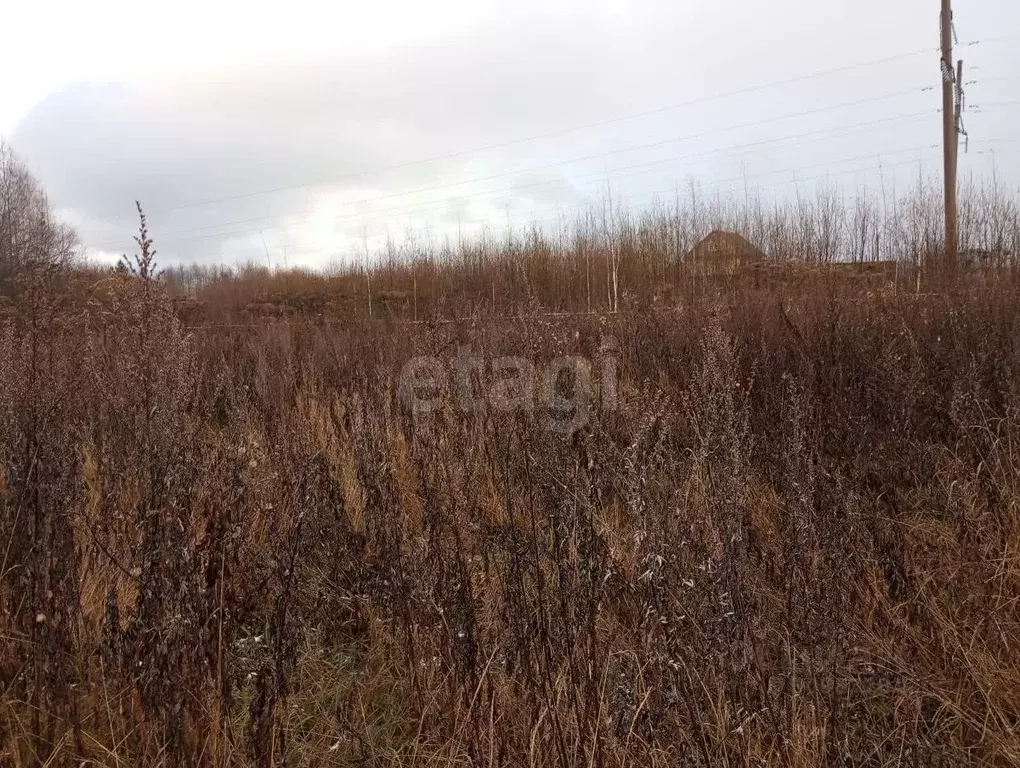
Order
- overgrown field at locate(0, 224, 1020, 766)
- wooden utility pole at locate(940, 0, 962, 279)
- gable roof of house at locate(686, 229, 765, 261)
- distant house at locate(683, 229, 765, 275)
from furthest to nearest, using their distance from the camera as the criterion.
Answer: gable roof of house at locate(686, 229, 765, 261), distant house at locate(683, 229, 765, 275), wooden utility pole at locate(940, 0, 962, 279), overgrown field at locate(0, 224, 1020, 766)

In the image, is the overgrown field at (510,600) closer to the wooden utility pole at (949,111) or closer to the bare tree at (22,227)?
the wooden utility pole at (949,111)

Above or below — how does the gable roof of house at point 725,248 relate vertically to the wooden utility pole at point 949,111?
below

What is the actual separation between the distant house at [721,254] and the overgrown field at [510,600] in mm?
8935

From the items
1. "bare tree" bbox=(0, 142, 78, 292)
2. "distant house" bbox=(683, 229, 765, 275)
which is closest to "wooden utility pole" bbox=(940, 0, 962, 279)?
"distant house" bbox=(683, 229, 765, 275)

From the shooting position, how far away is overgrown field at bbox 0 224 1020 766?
1.52 meters

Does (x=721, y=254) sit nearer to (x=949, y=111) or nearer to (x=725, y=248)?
(x=725, y=248)

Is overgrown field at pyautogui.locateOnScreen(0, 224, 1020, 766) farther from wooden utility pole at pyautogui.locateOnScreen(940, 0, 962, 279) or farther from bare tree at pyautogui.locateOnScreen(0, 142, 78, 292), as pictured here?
bare tree at pyautogui.locateOnScreen(0, 142, 78, 292)

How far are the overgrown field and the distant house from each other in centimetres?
893

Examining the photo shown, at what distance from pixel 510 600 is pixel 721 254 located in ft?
37.6

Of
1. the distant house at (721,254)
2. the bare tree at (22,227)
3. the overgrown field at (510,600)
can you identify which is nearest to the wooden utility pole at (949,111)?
the distant house at (721,254)

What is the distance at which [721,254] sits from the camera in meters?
12.1

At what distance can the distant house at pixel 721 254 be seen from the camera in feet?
38.4

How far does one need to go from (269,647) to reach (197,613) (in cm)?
49

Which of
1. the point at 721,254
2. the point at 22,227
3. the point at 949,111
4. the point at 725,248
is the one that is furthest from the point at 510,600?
the point at 22,227
